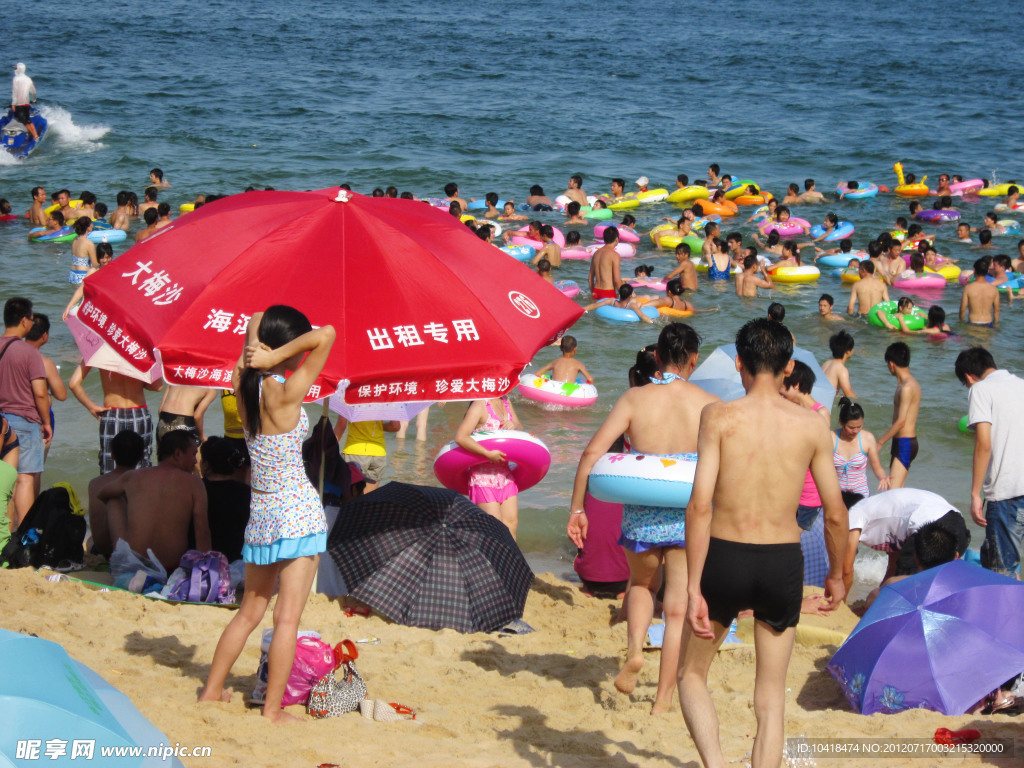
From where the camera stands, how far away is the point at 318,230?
13.6ft

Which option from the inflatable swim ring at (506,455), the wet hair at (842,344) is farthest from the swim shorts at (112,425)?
the wet hair at (842,344)

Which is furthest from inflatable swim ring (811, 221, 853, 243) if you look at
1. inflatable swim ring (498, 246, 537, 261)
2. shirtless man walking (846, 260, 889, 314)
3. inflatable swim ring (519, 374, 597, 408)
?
inflatable swim ring (519, 374, 597, 408)

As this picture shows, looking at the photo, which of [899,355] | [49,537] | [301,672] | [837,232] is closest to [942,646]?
[301,672]

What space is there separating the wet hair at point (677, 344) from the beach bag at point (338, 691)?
64.4 inches

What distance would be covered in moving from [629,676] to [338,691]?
1109mm

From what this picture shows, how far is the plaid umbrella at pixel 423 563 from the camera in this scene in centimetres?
478

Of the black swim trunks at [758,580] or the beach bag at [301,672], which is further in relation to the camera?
the beach bag at [301,672]

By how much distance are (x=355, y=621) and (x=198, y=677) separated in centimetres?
95

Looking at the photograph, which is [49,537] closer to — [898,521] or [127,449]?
[127,449]

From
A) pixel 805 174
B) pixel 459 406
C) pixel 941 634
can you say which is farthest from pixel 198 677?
pixel 805 174

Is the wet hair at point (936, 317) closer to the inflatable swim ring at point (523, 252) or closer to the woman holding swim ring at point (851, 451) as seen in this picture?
the inflatable swim ring at point (523, 252)

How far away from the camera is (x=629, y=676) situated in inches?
156

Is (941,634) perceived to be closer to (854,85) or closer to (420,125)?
(420,125)

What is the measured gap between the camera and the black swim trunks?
9.46ft
